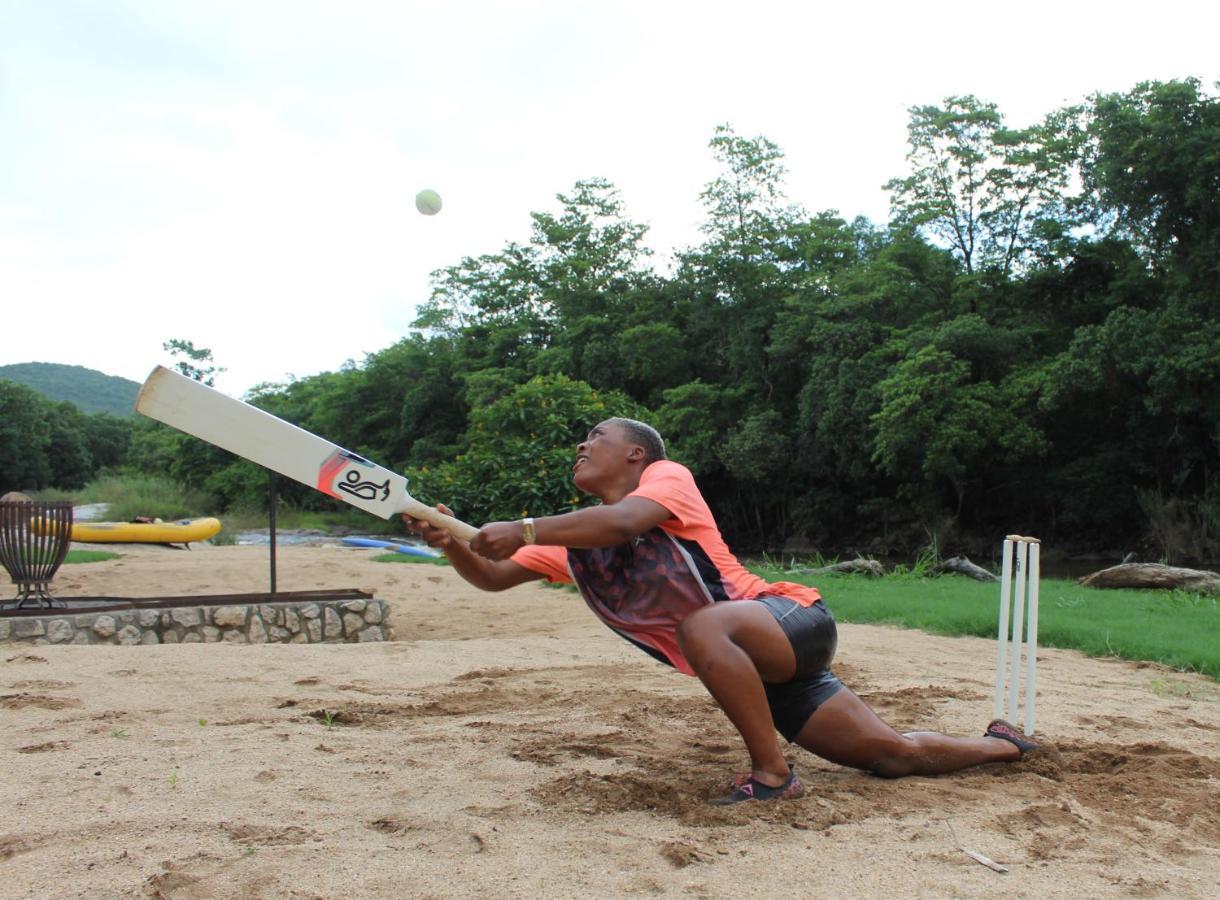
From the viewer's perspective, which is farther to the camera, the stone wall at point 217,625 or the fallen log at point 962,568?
the fallen log at point 962,568

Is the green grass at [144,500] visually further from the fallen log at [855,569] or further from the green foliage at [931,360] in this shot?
the fallen log at [855,569]

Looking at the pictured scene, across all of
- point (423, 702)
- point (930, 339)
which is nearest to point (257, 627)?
point (423, 702)

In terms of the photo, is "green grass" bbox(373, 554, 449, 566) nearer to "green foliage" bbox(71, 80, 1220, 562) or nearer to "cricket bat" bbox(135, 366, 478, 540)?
"green foliage" bbox(71, 80, 1220, 562)

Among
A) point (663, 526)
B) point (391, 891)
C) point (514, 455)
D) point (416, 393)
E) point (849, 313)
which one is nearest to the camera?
point (391, 891)

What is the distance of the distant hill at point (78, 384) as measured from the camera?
3932 inches

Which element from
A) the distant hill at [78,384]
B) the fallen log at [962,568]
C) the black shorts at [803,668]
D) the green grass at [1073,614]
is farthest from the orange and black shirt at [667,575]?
the distant hill at [78,384]

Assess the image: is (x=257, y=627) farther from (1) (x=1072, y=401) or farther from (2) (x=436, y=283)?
(2) (x=436, y=283)

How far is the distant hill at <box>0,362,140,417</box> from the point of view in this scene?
328ft

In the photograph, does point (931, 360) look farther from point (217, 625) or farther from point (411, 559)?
point (217, 625)

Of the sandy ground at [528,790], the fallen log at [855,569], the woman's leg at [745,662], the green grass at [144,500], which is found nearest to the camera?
the sandy ground at [528,790]

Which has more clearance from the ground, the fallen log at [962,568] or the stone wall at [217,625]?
the fallen log at [962,568]

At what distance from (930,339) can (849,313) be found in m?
3.86

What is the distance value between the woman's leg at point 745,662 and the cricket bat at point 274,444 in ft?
3.21

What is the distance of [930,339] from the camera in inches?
1053
